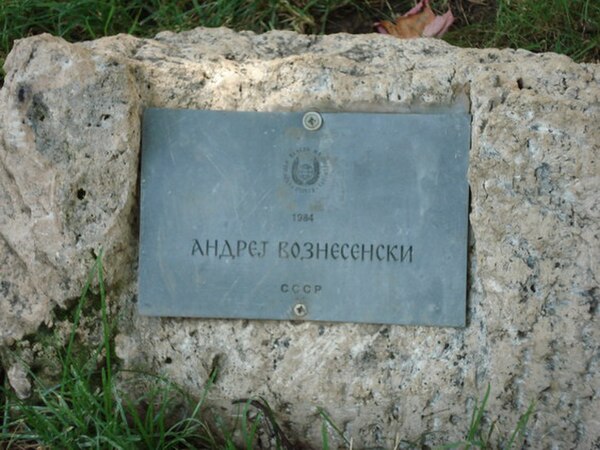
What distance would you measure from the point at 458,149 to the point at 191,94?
67cm

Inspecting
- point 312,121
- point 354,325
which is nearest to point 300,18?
point 312,121

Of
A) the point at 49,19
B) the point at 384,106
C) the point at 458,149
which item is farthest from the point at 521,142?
the point at 49,19

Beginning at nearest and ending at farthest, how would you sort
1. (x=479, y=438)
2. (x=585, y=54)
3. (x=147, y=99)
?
(x=479, y=438) → (x=147, y=99) → (x=585, y=54)

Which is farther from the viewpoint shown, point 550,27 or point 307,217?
point 550,27

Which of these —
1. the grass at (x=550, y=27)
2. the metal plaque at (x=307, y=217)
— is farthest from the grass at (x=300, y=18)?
the metal plaque at (x=307, y=217)

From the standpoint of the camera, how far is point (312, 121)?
2.30 meters

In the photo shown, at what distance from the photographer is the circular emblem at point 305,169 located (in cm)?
229

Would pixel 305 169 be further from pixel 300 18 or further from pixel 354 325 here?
pixel 300 18

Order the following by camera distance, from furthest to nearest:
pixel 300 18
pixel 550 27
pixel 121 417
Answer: pixel 300 18 < pixel 550 27 < pixel 121 417

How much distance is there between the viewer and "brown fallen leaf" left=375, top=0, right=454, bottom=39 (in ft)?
10.5

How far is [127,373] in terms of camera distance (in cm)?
229

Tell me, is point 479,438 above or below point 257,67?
below

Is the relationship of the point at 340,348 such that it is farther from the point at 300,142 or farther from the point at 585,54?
the point at 585,54

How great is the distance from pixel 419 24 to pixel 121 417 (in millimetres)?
1717
